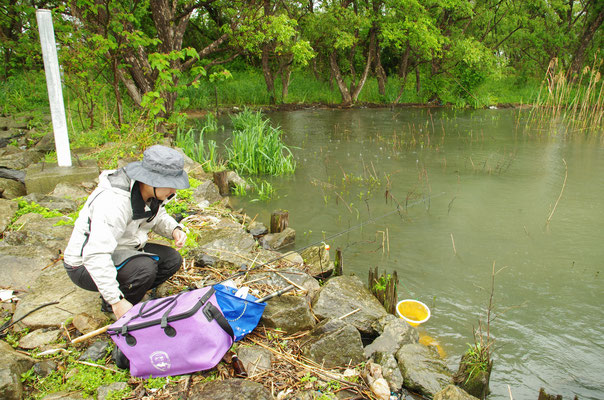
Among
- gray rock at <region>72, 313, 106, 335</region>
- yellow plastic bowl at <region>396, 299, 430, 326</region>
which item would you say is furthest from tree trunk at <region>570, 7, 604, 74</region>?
gray rock at <region>72, 313, 106, 335</region>

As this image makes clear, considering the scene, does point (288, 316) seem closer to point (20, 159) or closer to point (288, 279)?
Result: point (288, 279)

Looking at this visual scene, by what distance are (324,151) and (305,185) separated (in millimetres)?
2570

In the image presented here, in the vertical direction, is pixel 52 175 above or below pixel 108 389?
above

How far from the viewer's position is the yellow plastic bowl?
332 centimetres

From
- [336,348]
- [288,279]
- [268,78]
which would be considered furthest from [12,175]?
[268,78]

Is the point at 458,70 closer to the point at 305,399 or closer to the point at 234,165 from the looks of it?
the point at 234,165

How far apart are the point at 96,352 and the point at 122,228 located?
75 cm

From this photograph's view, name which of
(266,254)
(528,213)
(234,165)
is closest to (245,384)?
(266,254)

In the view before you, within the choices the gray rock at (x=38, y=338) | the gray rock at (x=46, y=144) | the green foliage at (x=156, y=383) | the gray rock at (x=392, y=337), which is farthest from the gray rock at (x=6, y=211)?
the gray rock at (x=392, y=337)

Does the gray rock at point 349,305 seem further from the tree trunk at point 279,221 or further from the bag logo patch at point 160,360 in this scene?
the tree trunk at point 279,221

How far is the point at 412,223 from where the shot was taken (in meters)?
5.39

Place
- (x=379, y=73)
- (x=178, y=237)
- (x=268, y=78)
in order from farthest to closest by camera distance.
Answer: (x=379, y=73) → (x=268, y=78) → (x=178, y=237)

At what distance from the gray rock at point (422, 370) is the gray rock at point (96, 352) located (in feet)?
5.99

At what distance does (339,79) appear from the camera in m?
16.4
